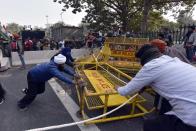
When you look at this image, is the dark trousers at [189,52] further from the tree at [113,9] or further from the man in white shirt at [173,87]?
the tree at [113,9]

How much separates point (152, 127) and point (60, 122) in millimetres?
2608

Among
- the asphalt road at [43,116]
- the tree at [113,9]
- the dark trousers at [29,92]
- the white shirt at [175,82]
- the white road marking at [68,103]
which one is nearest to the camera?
the white shirt at [175,82]

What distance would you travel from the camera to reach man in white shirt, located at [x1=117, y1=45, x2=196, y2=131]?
282cm

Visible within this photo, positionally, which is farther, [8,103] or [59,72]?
[8,103]

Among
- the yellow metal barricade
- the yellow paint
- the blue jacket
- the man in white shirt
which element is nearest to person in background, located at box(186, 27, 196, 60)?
the yellow metal barricade

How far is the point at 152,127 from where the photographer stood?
10.3 ft

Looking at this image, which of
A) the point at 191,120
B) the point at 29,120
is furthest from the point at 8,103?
the point at 191,120

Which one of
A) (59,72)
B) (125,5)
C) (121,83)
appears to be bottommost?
(121,83)

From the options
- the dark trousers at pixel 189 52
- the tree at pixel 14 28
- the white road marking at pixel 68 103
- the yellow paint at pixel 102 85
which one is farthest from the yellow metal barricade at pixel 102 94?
the tree at pixel 14 28

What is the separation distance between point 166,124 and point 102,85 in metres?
3.39

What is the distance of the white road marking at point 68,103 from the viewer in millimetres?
4871

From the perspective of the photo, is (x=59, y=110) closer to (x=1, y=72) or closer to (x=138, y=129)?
(x=138, y=129)

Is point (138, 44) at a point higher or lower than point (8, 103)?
higher

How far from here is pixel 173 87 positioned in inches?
115
